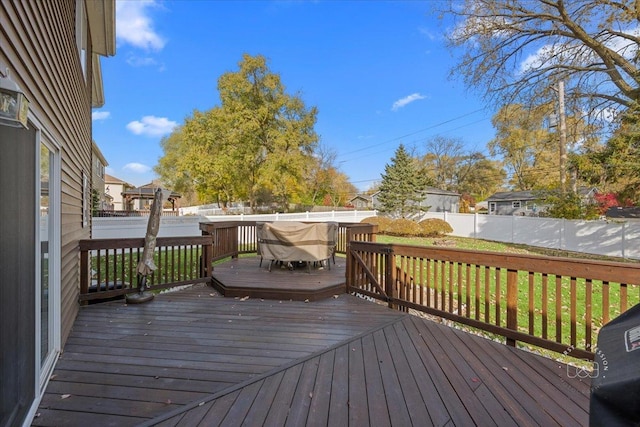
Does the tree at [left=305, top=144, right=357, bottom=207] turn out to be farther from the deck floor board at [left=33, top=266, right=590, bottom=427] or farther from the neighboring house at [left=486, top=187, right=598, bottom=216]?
the deck floor board at [left=33, top=266, right=590, bottom=427]

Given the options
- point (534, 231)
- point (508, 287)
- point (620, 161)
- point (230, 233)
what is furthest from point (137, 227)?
point (534, 231)

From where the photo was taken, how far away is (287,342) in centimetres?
305

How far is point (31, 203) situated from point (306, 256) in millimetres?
4172

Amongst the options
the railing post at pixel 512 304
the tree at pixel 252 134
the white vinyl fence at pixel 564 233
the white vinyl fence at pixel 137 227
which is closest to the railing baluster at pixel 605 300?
the railing post at pixel 512 304

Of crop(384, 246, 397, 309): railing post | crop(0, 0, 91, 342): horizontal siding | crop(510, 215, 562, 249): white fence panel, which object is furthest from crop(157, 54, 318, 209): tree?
crop(384, 246, 397, 309): railing post

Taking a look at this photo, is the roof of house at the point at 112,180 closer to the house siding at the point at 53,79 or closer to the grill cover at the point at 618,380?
the house siding at the point at 53,79

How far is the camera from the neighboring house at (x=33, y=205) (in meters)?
1.64

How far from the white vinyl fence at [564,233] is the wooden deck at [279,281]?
395 inches

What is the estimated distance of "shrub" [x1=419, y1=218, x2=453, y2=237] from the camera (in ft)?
51.9

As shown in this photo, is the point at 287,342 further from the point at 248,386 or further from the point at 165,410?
the point at 165,410

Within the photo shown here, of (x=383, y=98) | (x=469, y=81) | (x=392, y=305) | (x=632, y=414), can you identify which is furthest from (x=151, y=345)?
(x=383, y=98)

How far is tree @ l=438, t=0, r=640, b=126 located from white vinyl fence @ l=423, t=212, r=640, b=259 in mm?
3811

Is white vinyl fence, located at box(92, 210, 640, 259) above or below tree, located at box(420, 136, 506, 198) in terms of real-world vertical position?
below

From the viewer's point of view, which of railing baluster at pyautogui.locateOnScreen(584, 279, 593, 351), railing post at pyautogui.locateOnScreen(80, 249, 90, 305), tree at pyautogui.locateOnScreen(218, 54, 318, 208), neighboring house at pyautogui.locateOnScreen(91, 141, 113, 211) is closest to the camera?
railing baluster at pyautogui.locateOnScreen(584, 279, 593, 351)
